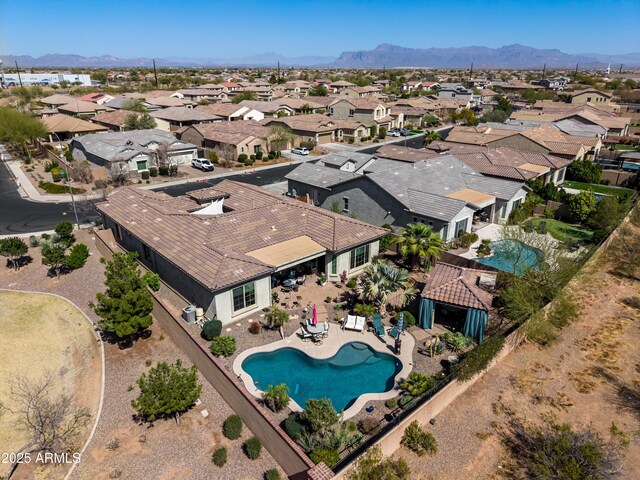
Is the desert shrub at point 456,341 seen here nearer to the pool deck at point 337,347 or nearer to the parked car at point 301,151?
the pool deck at point 337,347

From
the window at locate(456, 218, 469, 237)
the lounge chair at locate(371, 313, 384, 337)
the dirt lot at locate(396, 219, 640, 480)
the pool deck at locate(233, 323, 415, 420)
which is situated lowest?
the dirt lot at locate(396, 219, 640, 480)

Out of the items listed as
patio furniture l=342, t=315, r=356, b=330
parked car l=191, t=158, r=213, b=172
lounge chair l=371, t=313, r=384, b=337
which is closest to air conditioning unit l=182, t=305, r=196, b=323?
patio furniture l=342, t=315, r=356, b=330

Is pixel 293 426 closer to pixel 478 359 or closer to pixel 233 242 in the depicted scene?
pixel 478 359

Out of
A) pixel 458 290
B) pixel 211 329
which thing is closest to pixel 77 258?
pixel 211 329

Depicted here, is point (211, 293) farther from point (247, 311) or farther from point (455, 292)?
point (455, 292)

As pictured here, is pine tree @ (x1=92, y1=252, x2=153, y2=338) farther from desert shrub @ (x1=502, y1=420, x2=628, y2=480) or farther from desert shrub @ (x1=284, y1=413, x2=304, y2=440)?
desert shrub @ (x1=502, y1=420, x2=628, y2=480)

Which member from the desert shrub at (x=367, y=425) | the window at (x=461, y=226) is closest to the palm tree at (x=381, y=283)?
the desert shrub at (x=367, y=425)
